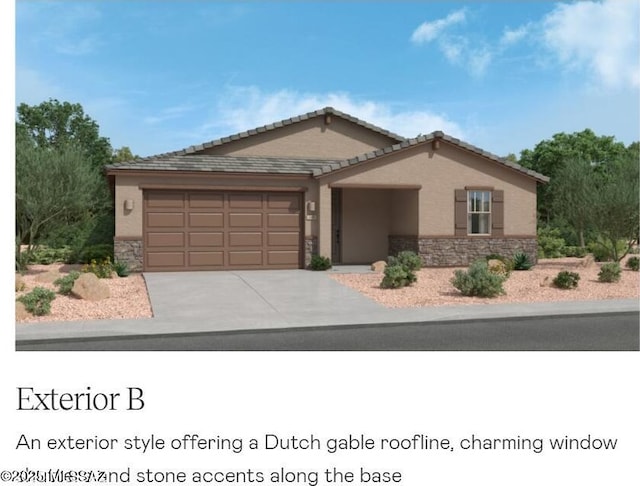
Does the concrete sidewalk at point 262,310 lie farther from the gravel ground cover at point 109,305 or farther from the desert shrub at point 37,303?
the desert shrub at point 37,303

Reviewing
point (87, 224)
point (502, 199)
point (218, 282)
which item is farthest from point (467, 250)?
point (87, 224)

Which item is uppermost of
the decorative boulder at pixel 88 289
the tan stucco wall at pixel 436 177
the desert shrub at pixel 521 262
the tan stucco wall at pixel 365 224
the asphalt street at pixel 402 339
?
the tan stucco wall at pixel 436 177

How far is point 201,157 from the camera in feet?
66.9

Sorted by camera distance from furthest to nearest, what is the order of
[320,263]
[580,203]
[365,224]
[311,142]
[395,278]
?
[311,142] → [365,224] → [580,203] → [320,263] → [395,278]

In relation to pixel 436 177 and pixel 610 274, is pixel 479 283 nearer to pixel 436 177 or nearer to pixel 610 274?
pixel 610 274

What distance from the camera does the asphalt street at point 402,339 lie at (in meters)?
8.89

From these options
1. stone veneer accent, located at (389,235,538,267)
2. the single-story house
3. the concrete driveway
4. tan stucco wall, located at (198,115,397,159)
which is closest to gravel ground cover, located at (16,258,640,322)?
the concrete driveway

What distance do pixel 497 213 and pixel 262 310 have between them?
12007 mm

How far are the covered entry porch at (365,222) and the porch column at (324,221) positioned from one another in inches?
55.9

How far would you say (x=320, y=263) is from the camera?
18984mm

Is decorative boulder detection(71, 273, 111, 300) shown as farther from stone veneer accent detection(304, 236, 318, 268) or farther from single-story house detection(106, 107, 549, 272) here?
stone veneer accent detection(304, 236, 318, 268)

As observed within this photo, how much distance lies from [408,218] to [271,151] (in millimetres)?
5917

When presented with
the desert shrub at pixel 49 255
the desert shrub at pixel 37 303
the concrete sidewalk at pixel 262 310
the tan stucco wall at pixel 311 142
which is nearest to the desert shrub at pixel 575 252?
the tan stucco wall at pixel 311 142

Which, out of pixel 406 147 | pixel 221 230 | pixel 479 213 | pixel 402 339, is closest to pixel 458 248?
pixel 479 213
